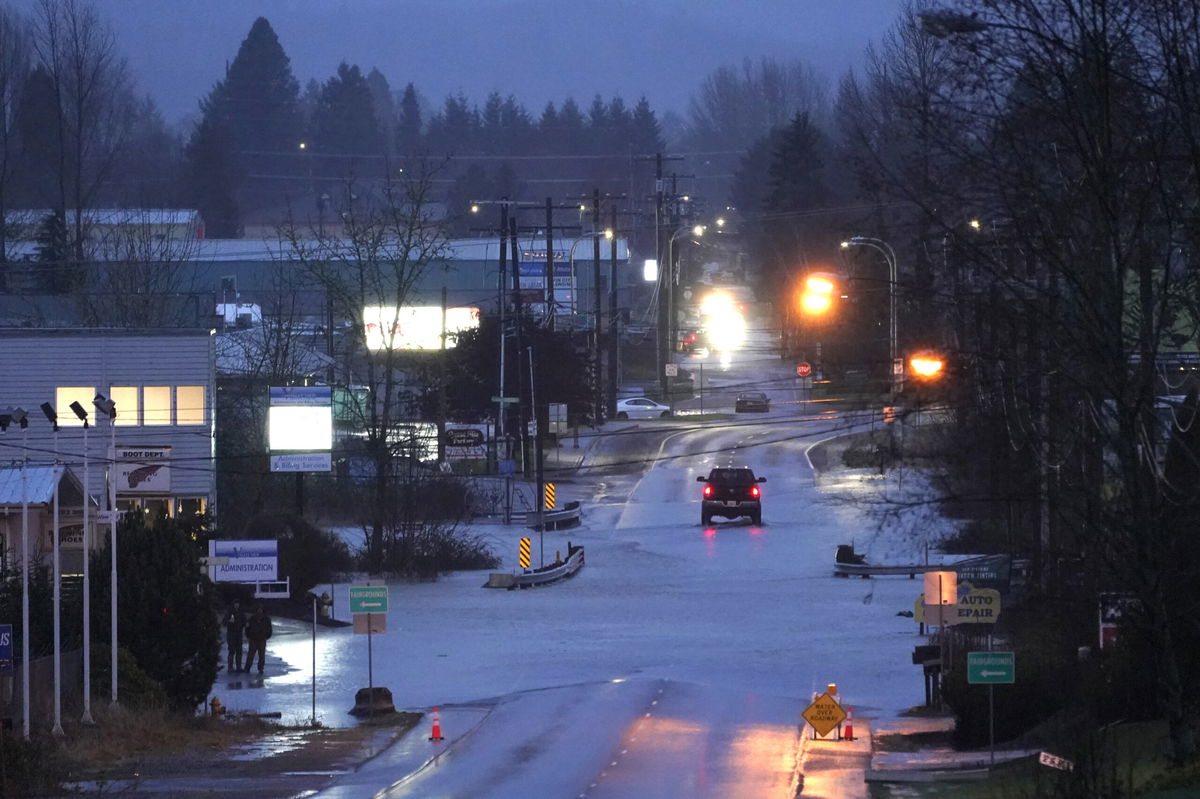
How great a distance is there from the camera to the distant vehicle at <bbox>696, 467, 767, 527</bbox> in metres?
51.5

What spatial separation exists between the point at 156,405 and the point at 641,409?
3136 centimetres

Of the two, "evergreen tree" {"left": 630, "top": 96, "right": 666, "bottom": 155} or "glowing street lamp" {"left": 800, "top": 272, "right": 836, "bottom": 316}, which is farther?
"evergreen tree" {"left": 630, "top": 96, "right": 666, "bottom": 155}

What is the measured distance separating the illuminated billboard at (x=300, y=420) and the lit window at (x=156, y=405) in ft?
12.7

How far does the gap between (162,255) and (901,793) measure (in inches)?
2373

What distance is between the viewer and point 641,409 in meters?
76.9

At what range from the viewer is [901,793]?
20.0 m

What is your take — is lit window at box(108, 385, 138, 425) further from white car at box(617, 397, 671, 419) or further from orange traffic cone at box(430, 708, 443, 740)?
white car at box(617, 397, 671, 419)

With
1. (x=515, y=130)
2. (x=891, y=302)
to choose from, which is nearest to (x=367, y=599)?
(x=891, y=302)

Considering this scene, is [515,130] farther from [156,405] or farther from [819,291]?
[819,291]

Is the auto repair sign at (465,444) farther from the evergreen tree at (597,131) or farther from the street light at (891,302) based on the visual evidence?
the evergreen tree at (597,131)

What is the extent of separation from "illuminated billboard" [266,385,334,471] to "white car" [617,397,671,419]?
2954 cm

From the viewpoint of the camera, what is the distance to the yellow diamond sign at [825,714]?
22938mm

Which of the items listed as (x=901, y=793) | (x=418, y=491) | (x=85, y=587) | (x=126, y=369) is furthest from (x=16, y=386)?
(x=901, y=793)

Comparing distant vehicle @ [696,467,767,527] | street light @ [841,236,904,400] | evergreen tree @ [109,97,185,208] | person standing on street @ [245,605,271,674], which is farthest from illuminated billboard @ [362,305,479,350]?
evergreen tree @ [109,97,185,208]
